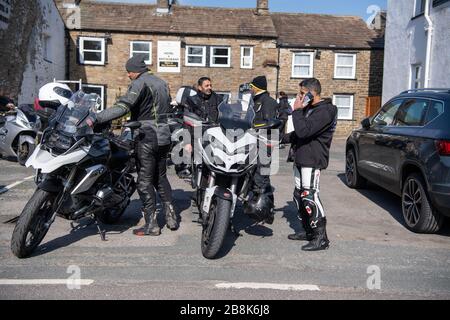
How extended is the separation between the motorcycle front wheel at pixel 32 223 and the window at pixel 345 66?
25101mm

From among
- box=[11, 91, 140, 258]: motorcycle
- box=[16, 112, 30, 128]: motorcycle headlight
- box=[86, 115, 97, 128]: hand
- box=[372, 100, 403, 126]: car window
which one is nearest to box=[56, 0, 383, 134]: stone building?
box=[16, 112, 30, 128]: motorcycle headlight

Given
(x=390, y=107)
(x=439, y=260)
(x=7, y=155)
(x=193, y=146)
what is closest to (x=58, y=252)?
(x=193, y=146)

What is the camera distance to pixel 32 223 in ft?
15.0

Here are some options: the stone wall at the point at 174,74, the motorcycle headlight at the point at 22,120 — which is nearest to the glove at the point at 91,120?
the motorcycle headlight at the point at 22,120

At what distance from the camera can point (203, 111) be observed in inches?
302

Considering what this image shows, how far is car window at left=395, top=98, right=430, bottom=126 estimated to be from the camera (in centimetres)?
642

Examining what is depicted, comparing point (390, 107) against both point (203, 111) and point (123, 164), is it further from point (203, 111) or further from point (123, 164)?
point (123, 164)

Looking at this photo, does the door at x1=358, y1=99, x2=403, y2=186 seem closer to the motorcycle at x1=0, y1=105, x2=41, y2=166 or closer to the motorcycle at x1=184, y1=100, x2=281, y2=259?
the motorcycle at x1=184, y1=100, x2=281, y2=259

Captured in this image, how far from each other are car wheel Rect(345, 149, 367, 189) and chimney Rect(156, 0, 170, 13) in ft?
70.4

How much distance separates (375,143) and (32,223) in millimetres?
5254

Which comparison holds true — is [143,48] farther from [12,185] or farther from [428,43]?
[12,185]

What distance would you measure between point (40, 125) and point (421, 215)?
4688 millimetres

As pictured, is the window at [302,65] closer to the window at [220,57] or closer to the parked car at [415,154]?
the window at [220,57]

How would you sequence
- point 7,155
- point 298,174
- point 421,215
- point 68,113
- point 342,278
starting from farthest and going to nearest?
point 7,155
point 421,215
point 298,174
point 68,113
point 342,278
